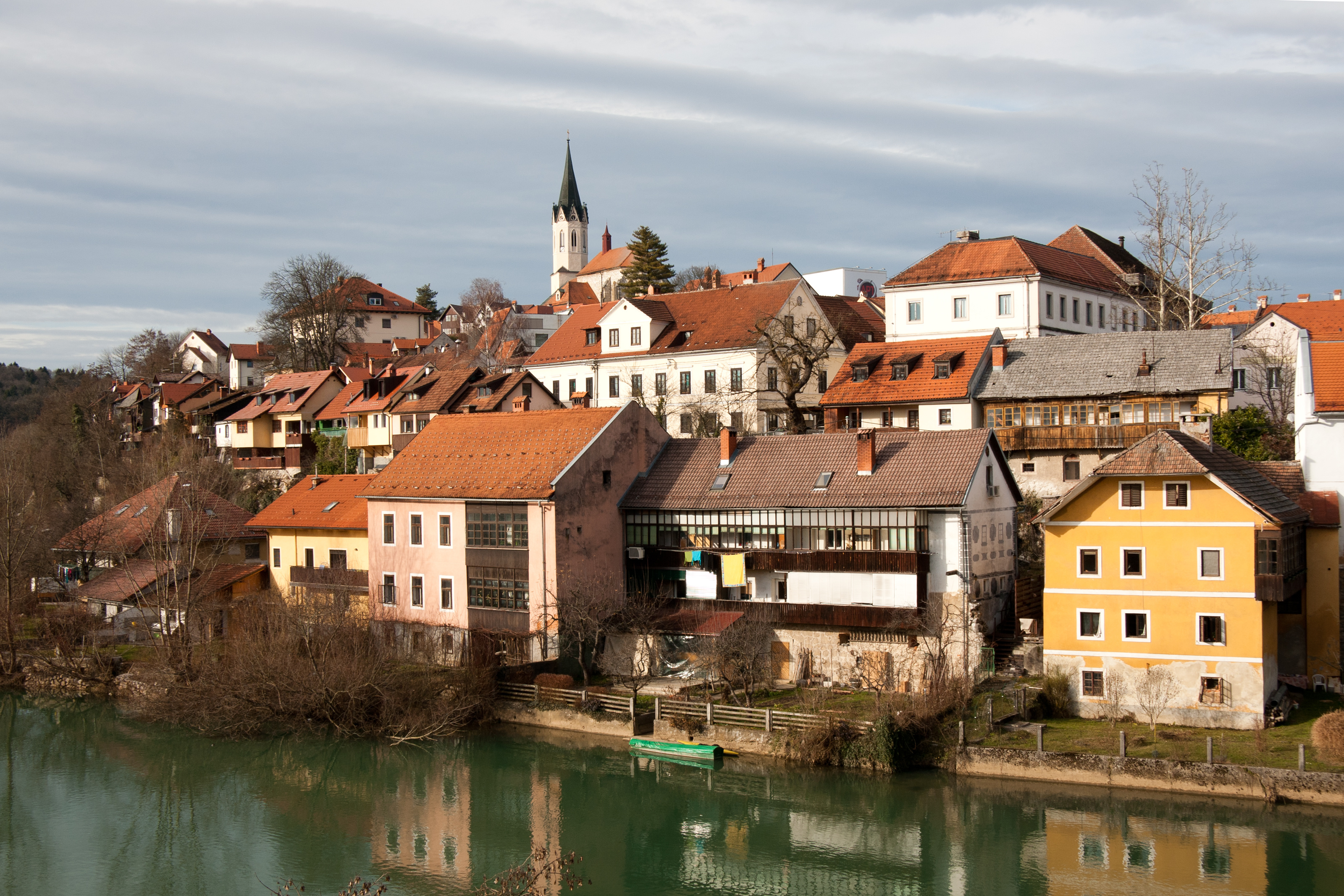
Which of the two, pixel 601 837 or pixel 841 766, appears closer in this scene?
pixel 601 837

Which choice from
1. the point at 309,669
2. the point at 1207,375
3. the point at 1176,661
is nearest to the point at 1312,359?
the point at 1207,375

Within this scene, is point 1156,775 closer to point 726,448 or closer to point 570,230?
point 726,448

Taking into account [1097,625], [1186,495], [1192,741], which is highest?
[1186,495]

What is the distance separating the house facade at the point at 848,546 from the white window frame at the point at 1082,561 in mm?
2999

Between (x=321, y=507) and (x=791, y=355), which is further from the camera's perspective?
(x=791, y=355)

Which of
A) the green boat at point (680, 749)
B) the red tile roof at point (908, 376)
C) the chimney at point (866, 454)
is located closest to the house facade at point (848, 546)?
the chimney at point (866, 454)

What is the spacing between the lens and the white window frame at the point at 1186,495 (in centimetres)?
2881

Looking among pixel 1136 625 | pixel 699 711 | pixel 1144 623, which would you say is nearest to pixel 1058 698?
pixel 1136 625

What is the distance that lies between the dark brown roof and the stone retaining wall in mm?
7330

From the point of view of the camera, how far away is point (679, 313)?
56531mm

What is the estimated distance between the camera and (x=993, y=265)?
5150 cm

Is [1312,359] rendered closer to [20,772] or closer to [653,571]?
[653,571]

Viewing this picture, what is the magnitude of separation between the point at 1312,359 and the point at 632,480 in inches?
812

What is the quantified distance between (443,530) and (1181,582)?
22867 mm
